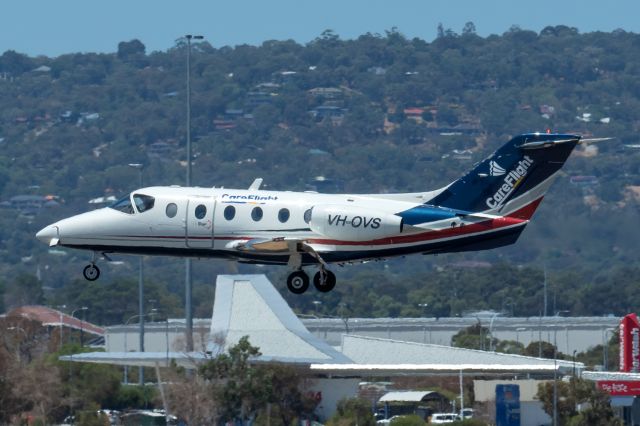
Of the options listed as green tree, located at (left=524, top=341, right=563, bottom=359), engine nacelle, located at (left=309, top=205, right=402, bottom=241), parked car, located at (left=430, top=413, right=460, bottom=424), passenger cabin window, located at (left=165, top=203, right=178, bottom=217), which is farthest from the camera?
green tree, located at (left=524, top=341, right=563, bottom=359)

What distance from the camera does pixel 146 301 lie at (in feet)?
643

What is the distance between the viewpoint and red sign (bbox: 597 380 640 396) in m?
99.9

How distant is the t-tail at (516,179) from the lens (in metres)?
57.2

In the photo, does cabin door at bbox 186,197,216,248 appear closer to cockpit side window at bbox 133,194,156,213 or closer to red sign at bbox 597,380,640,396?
cockpit side window at bbox 133,194,156,213

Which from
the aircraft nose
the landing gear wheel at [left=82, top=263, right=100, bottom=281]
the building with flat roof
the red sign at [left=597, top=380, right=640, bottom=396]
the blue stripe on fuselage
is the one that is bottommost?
the red sign at [left=597, top=380, right=640, bottom=396]

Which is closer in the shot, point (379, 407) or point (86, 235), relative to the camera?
point (86, 235)

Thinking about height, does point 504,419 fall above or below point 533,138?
below

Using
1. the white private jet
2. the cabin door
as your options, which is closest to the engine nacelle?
the white private jet

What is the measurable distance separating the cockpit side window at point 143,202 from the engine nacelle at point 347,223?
5.40 metres

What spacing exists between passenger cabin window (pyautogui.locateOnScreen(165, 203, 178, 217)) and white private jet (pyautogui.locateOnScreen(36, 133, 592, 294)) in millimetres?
32

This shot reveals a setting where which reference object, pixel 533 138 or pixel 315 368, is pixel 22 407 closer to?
pixel 315 368

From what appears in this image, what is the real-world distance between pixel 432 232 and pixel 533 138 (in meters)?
4.50

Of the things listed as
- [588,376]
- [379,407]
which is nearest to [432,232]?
[588,376]

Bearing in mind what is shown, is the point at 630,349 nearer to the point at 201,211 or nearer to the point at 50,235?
the point at 201,211
